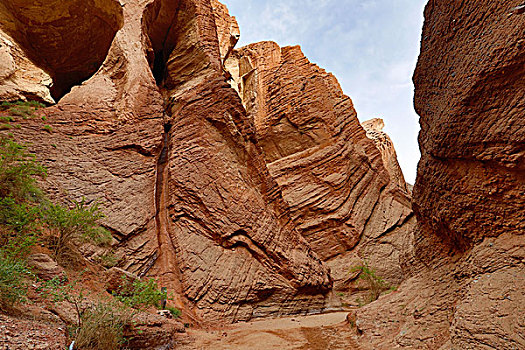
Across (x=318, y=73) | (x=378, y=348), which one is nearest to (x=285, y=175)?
(x=318, y=73)

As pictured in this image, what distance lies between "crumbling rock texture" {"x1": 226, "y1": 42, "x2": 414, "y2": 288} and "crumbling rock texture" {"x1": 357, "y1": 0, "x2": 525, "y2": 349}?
42.9ft

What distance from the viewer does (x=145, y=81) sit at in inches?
516

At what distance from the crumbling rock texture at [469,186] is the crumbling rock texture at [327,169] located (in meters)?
13.1

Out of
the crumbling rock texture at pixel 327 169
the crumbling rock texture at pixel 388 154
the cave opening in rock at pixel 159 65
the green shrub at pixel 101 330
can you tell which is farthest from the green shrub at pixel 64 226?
the crumbling rock texture at pixel 388 154

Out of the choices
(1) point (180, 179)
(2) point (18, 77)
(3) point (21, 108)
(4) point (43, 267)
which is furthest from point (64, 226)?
(2) point (18, 77)

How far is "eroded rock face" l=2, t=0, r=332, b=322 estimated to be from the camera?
32.1ft

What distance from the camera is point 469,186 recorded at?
4.96 meters

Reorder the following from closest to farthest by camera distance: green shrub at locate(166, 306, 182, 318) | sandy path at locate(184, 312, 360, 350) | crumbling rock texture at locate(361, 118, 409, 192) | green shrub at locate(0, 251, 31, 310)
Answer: green shrub at locate(0, 251, 31, 310)
sandy path at locate(184, 312, 360, 350)
green shrub at locate(166, 306, 182, 318)
crumbling rock texture at locate(361, 118, 409, 192)

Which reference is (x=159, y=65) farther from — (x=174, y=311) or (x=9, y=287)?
(x=9, y=287)

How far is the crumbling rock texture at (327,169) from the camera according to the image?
20.2 meters

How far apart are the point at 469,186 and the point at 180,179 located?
9.69 metres

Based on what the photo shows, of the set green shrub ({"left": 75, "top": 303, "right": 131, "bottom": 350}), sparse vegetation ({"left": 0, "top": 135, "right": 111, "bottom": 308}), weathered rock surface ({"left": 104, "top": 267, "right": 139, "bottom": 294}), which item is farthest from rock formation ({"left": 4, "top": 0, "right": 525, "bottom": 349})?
sparse vegetation ({"left": 0, "top": 135, "right": 111, "bottom": 308})

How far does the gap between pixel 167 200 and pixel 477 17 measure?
10692 millimetres

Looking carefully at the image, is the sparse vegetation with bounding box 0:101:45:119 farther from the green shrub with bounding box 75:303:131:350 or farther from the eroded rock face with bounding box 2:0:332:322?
the green shrub with bounding box 75:303:131:350
